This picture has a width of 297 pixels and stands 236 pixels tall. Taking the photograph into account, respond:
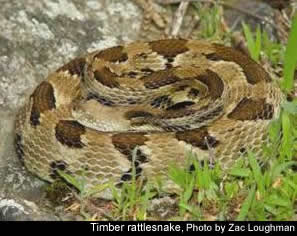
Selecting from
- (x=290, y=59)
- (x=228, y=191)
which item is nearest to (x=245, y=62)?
(x=290, y=59)

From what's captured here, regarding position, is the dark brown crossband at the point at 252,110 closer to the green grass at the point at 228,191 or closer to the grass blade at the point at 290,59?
the green grass at the point at 228,191

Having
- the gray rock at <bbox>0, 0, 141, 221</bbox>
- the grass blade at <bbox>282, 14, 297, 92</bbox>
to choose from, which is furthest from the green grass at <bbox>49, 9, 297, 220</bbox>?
the grass blade at <bbox>282, 14, 297, 92</bbox>

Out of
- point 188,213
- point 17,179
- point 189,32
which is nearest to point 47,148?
point 17,179
